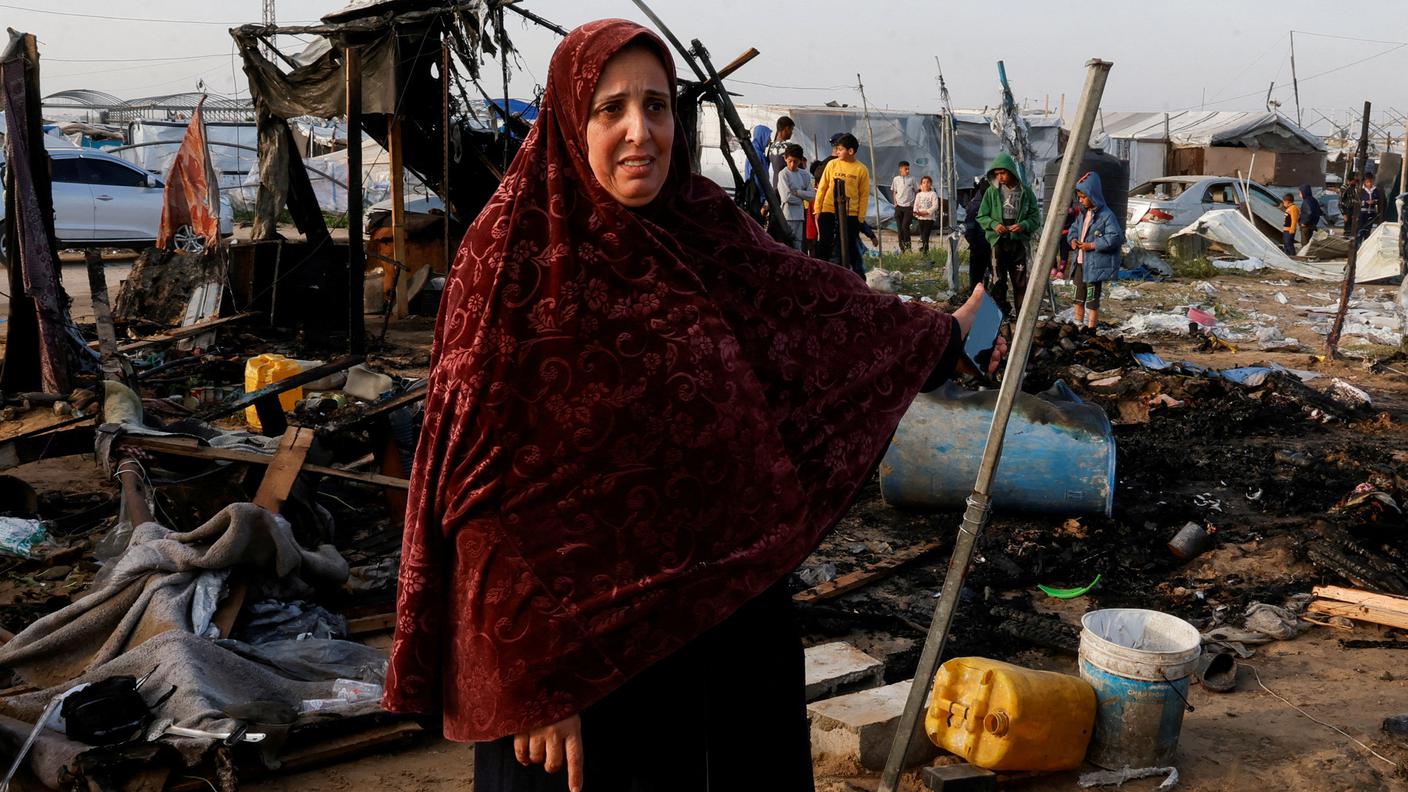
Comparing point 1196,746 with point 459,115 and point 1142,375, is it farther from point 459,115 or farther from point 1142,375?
point 459,115

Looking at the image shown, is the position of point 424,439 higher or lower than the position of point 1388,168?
lower

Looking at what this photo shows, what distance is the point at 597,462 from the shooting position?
1663mm

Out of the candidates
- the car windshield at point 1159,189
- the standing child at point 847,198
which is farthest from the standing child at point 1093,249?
the car windshield at point 1159,189

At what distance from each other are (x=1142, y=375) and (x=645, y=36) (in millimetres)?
7103

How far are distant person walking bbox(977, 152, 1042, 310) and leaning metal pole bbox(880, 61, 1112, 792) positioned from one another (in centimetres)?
793

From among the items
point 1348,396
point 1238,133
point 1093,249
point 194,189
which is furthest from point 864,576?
point 1238,133

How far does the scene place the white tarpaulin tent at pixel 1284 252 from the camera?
15469mm

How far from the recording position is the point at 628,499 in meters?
Answer: 1.68

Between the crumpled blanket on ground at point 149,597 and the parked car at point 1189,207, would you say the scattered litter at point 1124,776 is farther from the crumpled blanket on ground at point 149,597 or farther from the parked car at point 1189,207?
the parked car at point 1189,207

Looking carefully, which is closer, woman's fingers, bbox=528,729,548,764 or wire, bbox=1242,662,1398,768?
woman's fingers, bbox=528,729,548,764

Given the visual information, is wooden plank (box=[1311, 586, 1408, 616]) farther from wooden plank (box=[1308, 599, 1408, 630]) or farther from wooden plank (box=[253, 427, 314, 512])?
wooden plank (box=[253, 427, 314, 512])

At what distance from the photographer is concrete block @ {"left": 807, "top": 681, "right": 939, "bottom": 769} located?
3.27 meters

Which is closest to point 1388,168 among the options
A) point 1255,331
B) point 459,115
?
point 1255,331

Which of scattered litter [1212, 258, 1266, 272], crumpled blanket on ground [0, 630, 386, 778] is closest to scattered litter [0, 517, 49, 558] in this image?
crumpled blanket on ground [0, 630, 386, 778]
